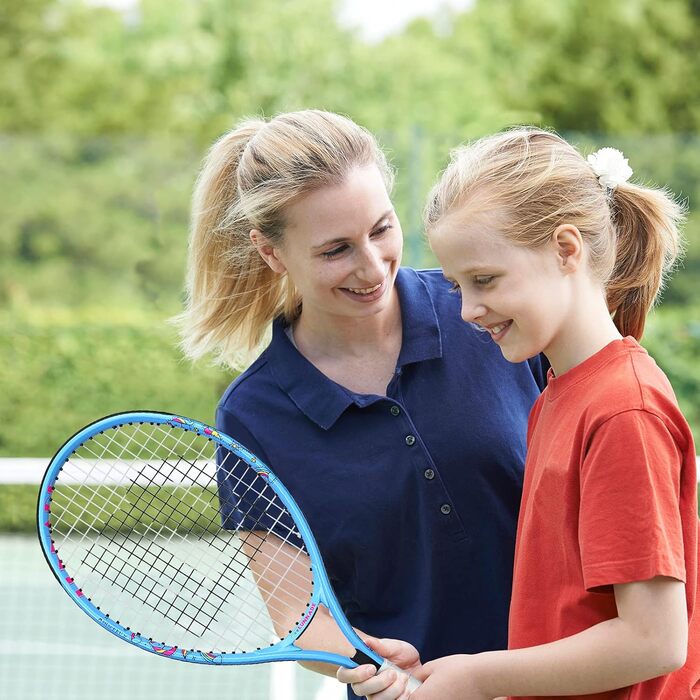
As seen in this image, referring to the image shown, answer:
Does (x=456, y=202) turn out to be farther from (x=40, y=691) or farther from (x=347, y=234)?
(x=40, y=691)

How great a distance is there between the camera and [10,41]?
10500 mm

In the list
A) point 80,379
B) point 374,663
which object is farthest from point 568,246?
point 80,379

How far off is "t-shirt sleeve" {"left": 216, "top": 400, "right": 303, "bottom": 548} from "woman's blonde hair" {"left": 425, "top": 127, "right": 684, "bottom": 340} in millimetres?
520

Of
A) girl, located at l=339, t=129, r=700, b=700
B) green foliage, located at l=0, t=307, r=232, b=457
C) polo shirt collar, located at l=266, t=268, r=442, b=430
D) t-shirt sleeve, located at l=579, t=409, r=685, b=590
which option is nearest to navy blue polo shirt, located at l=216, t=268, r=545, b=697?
polo shirt collar, located at l=266, t=268, r=442, b=430

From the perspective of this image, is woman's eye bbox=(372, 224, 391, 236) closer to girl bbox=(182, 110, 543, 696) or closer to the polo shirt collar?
girl bbox=(182, 110, 543, 696)

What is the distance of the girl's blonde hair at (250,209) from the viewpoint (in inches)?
72.6

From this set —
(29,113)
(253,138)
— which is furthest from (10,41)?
(253,138)

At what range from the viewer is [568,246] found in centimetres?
150

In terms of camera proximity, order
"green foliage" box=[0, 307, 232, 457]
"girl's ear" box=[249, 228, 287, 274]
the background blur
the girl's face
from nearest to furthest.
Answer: the girl's face, "girl's ear" box=[249, 228, 287, 274], the background blur, "green foliage" box=[0, 307, 232, 457]

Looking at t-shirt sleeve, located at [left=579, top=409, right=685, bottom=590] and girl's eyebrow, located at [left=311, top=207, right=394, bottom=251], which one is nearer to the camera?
t-shirt sleeve, located at [left=579, top=409, right=685, bottom=590]

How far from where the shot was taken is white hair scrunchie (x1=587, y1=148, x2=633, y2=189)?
1.60 meters

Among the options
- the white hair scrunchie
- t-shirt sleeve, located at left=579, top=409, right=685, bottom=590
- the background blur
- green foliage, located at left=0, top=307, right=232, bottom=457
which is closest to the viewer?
t-shirt sleeve, located at left=579, top=409, right=685, bottom=590

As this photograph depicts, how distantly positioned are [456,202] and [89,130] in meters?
9.58

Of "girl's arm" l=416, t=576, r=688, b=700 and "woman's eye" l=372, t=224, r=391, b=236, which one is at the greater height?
"woman's eye" l=372, t=224, r=391, b=236
